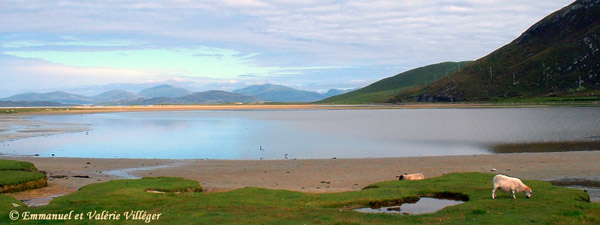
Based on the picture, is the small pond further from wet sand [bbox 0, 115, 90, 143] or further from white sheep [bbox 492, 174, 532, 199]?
wet sand [bbox 0, 115, 90, 143]

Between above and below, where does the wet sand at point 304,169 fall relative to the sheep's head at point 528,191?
below

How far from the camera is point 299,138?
50.2m

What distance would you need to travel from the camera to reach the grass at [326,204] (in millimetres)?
12203

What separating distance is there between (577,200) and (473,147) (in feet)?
83.0

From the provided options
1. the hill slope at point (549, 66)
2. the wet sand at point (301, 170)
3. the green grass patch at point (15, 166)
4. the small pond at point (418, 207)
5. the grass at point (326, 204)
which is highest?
the hill slope at point (549, 66)

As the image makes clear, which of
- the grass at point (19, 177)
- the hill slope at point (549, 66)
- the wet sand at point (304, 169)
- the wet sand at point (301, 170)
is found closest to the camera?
the grass at point (19, 177)

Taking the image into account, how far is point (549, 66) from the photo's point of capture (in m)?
168

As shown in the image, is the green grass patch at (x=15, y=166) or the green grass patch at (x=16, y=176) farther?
the green grass patch at (x=15, y=166)

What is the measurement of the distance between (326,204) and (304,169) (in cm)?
1223

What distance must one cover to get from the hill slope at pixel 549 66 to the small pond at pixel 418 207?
149 metres

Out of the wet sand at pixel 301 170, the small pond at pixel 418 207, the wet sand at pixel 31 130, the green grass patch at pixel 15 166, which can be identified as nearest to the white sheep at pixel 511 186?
the small pond at pixel 418 207

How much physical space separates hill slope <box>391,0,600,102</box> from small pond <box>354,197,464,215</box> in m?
149

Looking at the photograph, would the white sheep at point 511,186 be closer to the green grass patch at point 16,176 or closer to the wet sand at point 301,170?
the wet sand at point 301,170

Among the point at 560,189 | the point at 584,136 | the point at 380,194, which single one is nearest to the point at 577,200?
the point at 560,189
